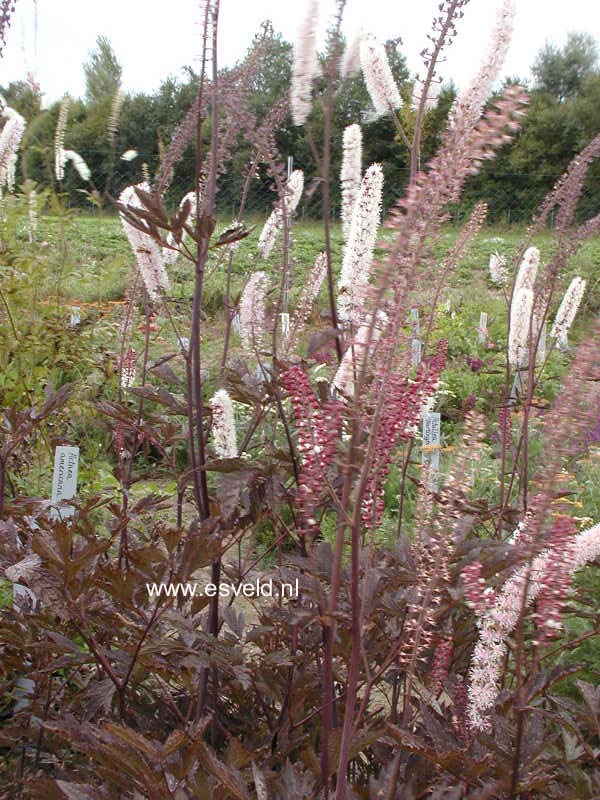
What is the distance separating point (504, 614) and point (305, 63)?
91cm

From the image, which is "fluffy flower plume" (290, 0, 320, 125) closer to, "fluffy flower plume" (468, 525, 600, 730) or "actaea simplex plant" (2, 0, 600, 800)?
"actaea simplex plant" (2, 0, 600, 800)

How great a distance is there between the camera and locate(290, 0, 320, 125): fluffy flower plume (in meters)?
1.31

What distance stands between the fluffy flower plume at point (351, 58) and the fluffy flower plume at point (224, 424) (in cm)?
62

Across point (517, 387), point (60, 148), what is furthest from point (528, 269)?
point (60, 148)

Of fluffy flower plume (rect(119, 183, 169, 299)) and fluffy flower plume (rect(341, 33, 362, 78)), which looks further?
fluffy flower plume (rect(119, 183, 169, 299))

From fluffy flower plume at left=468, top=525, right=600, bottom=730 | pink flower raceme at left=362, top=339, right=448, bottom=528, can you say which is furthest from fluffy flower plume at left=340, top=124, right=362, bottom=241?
fluffy flower plume at left=468, top=525, right=600, bottom=730

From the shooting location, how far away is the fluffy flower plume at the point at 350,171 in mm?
1640

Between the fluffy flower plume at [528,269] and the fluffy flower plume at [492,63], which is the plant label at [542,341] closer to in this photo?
the fluffy flower plume at [528,269]

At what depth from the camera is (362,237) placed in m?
1.43

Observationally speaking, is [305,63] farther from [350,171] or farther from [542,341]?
[542,341]

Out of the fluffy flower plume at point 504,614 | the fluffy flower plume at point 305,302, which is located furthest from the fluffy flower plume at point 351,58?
the fluffy flower plume at point 504,614

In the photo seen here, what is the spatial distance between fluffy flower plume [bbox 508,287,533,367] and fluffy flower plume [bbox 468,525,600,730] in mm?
1311

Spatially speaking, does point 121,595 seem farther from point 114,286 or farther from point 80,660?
point 114,286

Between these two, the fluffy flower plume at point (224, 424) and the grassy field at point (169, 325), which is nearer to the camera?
the fluffy flower plume at point (224, 424)
